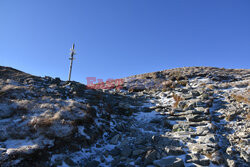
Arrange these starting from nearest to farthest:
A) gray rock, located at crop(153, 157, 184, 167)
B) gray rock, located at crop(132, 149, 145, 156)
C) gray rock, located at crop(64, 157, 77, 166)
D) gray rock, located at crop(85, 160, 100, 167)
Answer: gray rock, located at crop(153, 157, 184, 167) < gray rock, located at crop(64, 157, 77, 166) < gray rock, located at crop(85, 160, 100, 167) < gray rock, located at crop(132, 149, 145, 156)

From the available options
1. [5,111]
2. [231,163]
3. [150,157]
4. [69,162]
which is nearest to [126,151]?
[150,157]

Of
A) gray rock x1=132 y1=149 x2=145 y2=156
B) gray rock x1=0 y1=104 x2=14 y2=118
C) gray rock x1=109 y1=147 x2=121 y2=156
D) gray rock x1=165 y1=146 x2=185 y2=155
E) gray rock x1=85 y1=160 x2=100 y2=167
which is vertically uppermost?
gray rock x1=0 y1=104 x2=14 y2=118

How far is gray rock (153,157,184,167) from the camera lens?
18.2ft

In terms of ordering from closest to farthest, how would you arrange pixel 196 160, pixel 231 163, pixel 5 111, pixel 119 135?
pixel 231 163, pixel 196 160, pixel 5 111, pixel 119 135

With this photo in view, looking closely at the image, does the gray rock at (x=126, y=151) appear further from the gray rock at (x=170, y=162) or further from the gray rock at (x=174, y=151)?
the gray rock at (x=174, y=151)

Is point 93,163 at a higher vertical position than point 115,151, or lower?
lower

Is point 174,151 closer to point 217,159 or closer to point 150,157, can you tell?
point 150,157

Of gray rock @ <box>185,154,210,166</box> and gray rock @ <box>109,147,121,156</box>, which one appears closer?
gray rock @ <box>185,154,210,166</box>

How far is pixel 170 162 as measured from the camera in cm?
570

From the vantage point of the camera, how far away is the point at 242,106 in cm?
1066

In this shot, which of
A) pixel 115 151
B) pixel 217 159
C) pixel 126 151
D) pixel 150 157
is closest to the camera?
pixel 217 159

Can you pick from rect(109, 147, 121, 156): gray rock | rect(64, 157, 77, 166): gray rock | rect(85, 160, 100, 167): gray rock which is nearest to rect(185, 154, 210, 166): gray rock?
rect(109, 147, 121, 156): gray rock

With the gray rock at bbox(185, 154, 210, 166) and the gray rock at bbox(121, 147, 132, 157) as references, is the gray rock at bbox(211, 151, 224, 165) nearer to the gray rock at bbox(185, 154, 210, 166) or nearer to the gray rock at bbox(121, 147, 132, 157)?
the gray rock at bbox(185, 154, 210, 166)

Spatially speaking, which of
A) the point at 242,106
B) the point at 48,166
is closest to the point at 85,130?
the point at 48,166
